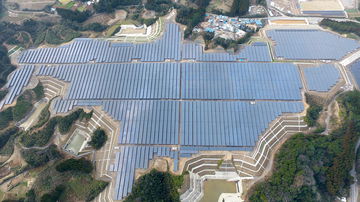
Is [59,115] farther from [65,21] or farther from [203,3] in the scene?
[203,3]

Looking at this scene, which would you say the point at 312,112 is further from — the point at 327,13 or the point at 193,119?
the point at 327,13

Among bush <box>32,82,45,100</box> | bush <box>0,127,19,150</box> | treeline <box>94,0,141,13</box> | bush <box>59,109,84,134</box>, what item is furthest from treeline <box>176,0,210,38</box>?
bush <box>0,127,19,150</box>

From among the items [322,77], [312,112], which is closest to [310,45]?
[322,77]

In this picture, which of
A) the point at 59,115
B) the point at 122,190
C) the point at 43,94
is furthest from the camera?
the point at 43,94

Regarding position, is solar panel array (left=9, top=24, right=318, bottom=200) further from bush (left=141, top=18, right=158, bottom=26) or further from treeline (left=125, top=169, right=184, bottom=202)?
bush (left=141, top=18, right=158, bottom=26)

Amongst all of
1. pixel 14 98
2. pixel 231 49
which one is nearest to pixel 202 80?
pixel 231 49

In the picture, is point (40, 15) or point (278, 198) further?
point (40, 15)
